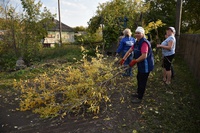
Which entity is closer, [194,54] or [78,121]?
[78,121]

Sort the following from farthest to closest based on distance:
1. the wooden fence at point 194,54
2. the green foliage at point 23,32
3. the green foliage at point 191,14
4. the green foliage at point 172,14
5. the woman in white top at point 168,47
Answer: the green foliage at point 191,14 → the green foliage at point 172,14 → the green foliage at point 23,32 → the wooden fence at point 194,54 → the woman in white top at point 168,47

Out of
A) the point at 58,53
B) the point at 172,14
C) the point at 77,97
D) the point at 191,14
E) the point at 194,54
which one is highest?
the point at 191,14

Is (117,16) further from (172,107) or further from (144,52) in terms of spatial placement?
(172,107)

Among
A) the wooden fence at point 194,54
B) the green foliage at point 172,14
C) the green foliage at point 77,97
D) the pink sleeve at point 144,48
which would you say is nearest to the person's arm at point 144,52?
the pink sleeve at point 144,48

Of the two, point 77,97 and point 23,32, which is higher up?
point 23,32

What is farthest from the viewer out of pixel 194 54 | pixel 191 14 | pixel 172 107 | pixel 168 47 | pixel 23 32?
pixel 191 14

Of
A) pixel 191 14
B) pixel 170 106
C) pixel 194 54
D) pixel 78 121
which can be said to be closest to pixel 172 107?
pixel 170 106

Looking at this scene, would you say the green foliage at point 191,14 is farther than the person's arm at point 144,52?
Yes

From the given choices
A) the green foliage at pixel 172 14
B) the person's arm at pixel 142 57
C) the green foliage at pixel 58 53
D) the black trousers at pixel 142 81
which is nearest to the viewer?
the person's arm at pixel 142 57

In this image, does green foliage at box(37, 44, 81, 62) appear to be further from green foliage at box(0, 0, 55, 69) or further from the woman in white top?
the woman in white top

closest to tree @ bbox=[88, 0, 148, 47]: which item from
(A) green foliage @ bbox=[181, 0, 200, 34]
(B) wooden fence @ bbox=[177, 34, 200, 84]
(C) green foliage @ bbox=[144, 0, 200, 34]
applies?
(C) green foliage @ bbox=[144, 0, 200, 34]

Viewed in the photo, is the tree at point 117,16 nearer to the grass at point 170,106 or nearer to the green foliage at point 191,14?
the grass at point 170,106

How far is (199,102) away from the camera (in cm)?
410

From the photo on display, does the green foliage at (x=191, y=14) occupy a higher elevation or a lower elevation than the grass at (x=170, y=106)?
higher
